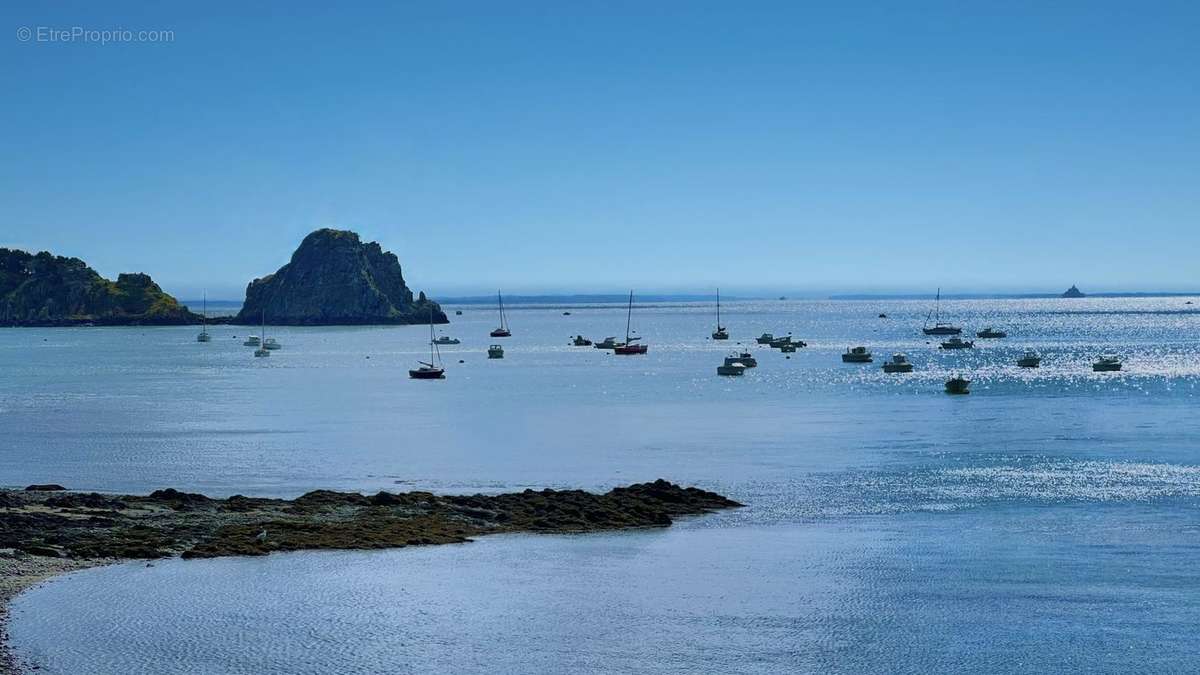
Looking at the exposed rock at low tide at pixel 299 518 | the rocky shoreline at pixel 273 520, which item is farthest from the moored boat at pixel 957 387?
the rocky shoreline at pixel 273 520

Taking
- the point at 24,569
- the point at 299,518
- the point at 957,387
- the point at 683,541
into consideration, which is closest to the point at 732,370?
the point at 957,387

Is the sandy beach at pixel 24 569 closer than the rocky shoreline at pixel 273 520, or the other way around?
the sandy beach at pixel 24 569

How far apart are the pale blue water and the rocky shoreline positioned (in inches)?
54.3

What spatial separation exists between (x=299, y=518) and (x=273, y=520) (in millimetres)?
970

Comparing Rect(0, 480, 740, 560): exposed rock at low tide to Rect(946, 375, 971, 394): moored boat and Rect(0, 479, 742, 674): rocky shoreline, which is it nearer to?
Rect(0, 479, 742, 674): rocky shoreline

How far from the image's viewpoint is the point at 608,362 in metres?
141

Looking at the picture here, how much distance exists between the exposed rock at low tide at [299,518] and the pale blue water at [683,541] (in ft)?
5.04

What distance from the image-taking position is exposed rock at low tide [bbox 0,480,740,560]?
3222cm

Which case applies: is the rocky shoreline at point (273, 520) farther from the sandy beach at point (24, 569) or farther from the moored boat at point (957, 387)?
the moored boat at point (957, 387)

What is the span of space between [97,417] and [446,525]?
160 ft

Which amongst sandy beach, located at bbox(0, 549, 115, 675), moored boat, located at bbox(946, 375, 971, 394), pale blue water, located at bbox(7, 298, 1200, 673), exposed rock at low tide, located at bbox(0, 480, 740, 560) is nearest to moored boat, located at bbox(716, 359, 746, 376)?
pale blue water, located at bbox(7, 298, 1200, 673)

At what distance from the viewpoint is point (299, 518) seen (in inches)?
1441

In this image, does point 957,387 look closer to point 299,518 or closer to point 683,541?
point 683,541

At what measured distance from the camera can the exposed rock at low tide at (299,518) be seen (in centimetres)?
3222
